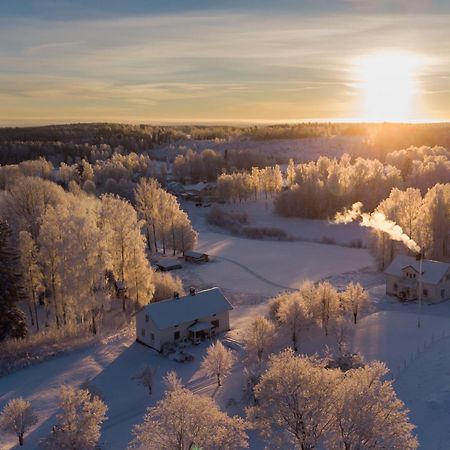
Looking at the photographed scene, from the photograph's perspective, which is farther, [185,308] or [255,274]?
[255,274]

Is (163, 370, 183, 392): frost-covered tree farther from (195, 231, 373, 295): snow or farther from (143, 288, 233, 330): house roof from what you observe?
(195, 231, 373, 295): snow

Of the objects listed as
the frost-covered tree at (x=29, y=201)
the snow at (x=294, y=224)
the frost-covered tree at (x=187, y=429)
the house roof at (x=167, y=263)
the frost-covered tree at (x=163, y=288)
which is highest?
the frost-covered tree at (x=29, y=201)

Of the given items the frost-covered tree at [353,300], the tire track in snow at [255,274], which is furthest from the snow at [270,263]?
the frost-covered tree at [353,300]

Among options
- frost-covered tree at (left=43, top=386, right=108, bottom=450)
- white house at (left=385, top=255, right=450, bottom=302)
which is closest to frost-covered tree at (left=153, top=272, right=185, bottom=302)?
white house at (left=385, top=255, right=450, bottom=302)

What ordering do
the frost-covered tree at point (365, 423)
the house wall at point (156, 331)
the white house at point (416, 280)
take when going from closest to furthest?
the frost-covered tree at point (365, 423)
the house wall at point (156, 331)
the white house at point (416, 280)

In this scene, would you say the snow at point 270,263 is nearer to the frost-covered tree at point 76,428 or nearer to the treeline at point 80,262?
the treeline at point 80,262

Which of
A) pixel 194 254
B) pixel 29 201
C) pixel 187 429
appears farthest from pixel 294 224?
pixel 187 429

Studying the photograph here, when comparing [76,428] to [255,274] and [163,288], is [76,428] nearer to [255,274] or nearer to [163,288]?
[163,288]
